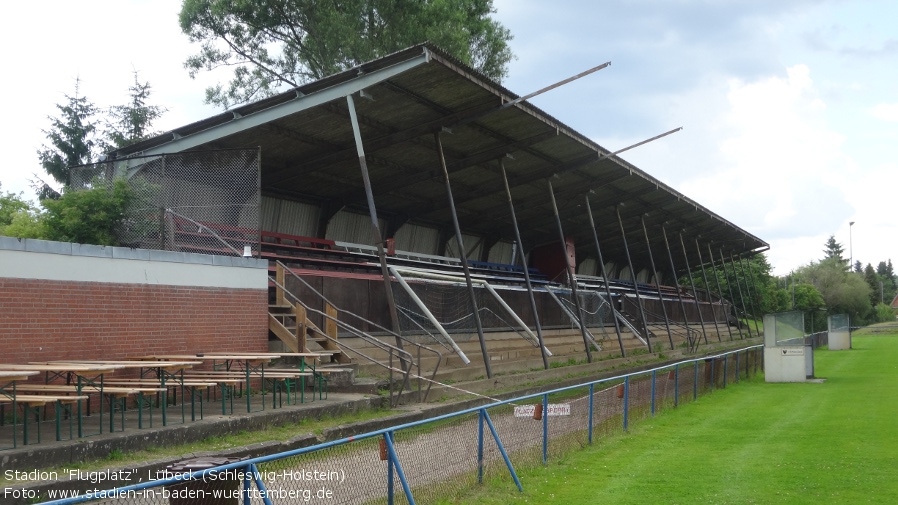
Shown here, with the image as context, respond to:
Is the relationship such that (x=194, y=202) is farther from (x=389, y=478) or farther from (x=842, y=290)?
(x=842, y=290)

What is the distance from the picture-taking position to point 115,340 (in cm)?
1316

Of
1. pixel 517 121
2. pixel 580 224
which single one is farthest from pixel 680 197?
pixel 517 121

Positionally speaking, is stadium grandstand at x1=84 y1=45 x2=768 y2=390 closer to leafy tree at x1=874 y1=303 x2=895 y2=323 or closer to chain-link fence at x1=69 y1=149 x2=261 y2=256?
chain-link fence at x1=69 y1=149 x2=261 y2=256

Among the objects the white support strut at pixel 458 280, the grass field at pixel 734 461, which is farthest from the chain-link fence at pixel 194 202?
the grass field at pixel 734 461

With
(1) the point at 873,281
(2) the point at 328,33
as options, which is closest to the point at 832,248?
(1) the point at 873,281

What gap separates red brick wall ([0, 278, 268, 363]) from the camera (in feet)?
38.4

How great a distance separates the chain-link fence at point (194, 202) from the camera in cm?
1583

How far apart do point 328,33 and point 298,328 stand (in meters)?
24.6

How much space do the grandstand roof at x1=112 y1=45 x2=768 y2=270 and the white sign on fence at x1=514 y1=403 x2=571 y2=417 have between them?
337 inches

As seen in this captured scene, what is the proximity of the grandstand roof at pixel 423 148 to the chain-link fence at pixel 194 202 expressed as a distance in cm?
229

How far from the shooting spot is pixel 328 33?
37.9 metres

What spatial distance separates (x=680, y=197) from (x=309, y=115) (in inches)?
945

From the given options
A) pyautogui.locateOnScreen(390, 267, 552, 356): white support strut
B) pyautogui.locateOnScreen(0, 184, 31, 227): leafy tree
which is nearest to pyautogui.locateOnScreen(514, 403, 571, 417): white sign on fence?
pyautogui.locateOnScreen(390, 267, 552, 356): white support strut

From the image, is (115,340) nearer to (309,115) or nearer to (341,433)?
(341,433)
